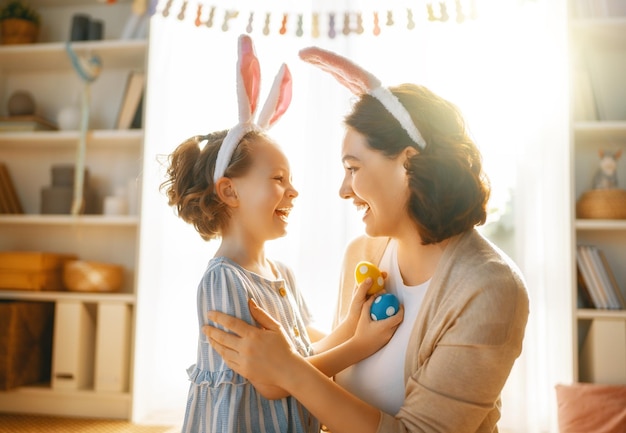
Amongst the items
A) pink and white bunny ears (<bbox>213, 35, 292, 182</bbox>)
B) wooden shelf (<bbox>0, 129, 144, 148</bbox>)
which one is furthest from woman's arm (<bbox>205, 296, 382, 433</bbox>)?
wooden shelf (<bbox>0, 129, 144, 148</bbox>)

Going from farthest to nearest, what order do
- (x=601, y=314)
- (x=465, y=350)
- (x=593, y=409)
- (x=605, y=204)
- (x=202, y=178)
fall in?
(x=605, y=204)
(x=601, y=314)
(x=593, y=409)
(x=202, y=178)
(x=465, y=350)

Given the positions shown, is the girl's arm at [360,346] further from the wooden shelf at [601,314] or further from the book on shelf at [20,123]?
the book on shelf at [20,123]

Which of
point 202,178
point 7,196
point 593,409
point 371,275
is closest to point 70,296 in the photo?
point 7,196

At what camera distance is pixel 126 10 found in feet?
10.9

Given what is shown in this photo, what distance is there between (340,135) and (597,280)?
133 centimetres

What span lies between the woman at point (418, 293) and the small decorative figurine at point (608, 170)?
172 centimetres

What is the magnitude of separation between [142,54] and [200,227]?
193 cm

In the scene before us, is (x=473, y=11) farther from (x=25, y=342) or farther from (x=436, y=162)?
(x=25, y=342)

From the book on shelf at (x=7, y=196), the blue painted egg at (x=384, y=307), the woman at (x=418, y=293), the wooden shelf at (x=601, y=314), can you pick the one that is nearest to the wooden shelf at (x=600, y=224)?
the wooden shelf at (x=601, y=314)

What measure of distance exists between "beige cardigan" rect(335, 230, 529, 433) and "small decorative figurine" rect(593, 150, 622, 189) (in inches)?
71.8

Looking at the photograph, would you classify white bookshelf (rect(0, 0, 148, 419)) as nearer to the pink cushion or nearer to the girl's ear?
the girl's ear

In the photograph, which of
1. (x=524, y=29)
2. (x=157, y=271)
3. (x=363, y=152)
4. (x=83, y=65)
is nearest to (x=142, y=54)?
(x=83, y=65)

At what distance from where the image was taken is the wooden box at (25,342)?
2.81 m

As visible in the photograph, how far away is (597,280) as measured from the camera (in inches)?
102
